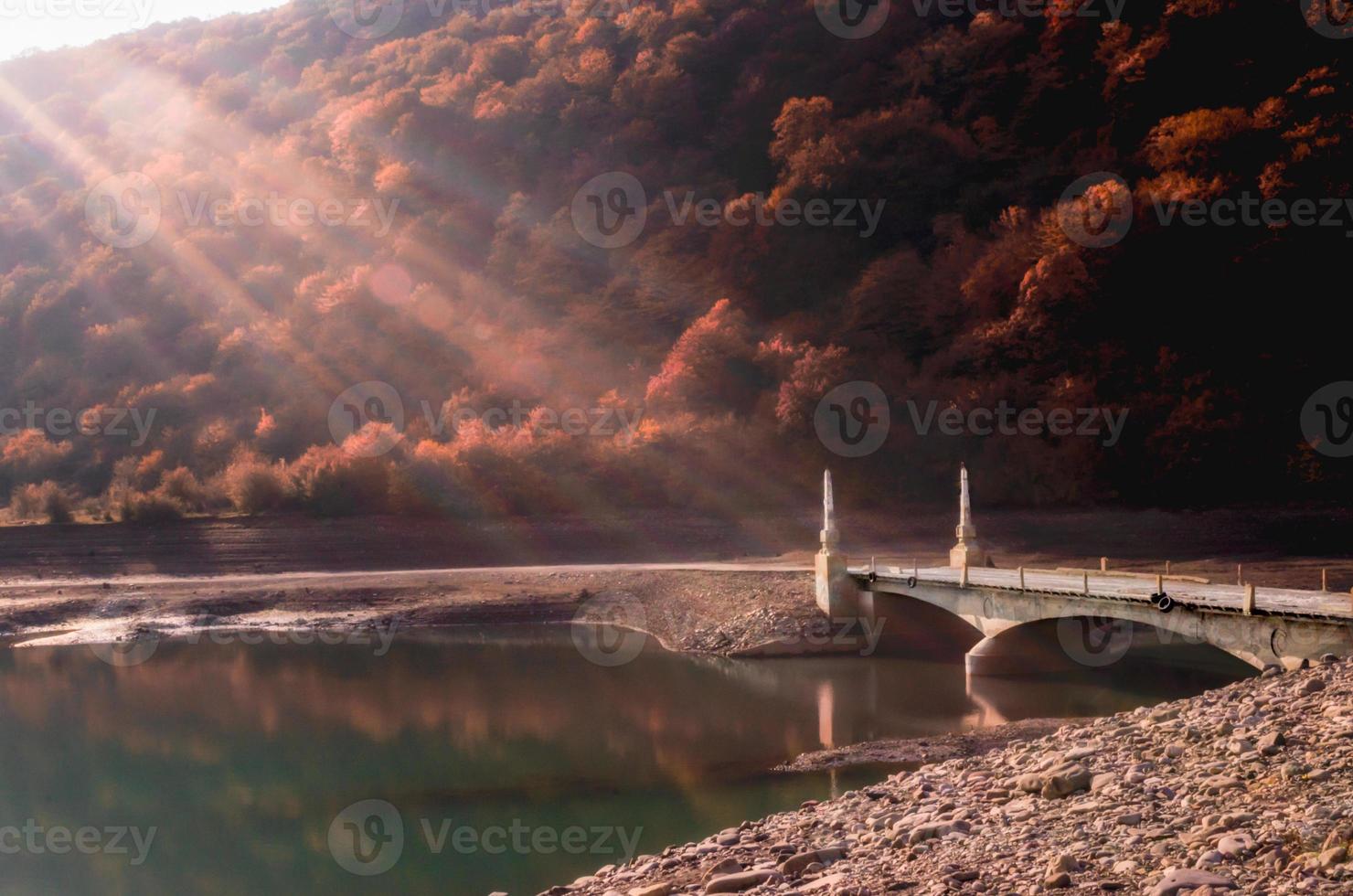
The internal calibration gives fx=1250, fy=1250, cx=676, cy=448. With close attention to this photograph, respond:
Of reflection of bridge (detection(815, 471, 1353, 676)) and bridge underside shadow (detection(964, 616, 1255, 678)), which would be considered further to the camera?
bridge underside shadow (detection(964, 616, 1255, 678))

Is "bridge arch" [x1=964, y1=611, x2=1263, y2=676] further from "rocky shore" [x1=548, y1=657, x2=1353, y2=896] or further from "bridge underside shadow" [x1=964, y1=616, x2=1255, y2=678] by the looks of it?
"rocky shore" [x1=548, y1=657, x2=1353, y2=896]

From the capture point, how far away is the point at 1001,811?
44.6ft

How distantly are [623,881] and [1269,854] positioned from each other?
23.3 feet

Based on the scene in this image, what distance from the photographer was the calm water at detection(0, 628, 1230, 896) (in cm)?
1781

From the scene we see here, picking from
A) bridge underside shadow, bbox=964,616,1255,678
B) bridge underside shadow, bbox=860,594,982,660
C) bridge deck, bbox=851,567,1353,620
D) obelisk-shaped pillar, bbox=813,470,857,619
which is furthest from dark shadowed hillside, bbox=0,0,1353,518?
bridge deck, bbox=851,567,1353,620

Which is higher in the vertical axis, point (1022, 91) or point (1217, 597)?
point (1022, 91)

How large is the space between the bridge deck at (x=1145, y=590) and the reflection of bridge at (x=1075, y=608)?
0.02m

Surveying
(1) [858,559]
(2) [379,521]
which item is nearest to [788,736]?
(1) [858,559]

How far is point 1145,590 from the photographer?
22.5m

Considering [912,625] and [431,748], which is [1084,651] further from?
[431,748]

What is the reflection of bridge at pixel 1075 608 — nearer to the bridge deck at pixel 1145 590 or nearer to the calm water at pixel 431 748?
the bridge deck at pixel 1145 590

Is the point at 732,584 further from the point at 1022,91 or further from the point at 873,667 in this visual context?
the point at 1022,91

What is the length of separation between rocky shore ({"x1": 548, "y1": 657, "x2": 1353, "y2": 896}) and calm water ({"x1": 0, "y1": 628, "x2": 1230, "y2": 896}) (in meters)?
2.52

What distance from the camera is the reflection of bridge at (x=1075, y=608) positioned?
18453 mm
